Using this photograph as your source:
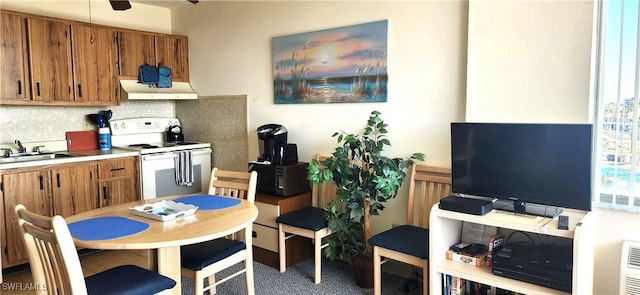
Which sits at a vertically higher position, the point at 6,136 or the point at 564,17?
the point at 564,17

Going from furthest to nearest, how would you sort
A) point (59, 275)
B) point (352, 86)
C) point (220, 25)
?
point (220, 25), point (352, 86), point (59, 275)

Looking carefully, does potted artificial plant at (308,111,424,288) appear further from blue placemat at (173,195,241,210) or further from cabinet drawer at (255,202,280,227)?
blue placemat at (173,195,241,210)

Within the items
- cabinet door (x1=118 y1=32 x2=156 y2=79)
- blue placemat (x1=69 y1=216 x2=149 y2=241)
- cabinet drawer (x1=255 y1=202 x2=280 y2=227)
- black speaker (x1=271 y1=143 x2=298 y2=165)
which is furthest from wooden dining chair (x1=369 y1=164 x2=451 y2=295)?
cabinet door (x1=118 y1=32 x2=156 y2=79)

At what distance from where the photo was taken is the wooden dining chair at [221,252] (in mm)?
2373

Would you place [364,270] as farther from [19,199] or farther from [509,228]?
[19,199]

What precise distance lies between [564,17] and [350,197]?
1.66 metres

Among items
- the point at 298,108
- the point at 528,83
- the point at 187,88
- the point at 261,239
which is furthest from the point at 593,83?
the point at 187,88

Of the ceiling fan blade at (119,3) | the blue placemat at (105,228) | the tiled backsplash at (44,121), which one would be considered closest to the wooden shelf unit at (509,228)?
the blue placemat at (105,228)

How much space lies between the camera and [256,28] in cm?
405

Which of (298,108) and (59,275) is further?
(298,108)

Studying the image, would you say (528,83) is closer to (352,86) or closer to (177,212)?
(352,86)

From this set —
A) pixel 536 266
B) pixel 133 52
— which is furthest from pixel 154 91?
pixel 536 266

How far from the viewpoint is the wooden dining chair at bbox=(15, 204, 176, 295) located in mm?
1694

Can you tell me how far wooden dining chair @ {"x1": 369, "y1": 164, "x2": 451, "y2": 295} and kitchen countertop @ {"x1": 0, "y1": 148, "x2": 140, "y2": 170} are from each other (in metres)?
2.45
